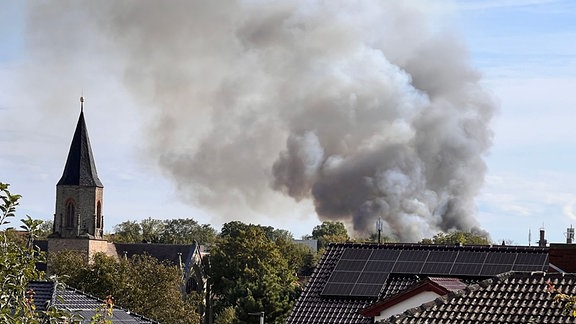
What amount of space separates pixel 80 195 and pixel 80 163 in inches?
129

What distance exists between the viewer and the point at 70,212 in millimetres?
125375

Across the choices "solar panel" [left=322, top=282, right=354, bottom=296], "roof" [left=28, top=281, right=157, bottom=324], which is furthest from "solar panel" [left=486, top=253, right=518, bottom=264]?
"roof" [left=28, top=281, right=157, bottom=324]

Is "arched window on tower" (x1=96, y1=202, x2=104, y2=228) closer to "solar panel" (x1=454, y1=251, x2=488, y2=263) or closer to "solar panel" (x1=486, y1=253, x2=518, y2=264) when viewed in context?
"solar panel" (x1=454, y1=251, x2=488, y2=263)

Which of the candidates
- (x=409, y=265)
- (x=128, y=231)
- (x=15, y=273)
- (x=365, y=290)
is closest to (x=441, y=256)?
(x=409, y=265)

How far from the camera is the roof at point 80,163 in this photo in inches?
4899

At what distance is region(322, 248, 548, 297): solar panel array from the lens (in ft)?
92.1

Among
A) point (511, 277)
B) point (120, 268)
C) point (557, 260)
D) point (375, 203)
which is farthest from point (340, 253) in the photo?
point (375, 203)

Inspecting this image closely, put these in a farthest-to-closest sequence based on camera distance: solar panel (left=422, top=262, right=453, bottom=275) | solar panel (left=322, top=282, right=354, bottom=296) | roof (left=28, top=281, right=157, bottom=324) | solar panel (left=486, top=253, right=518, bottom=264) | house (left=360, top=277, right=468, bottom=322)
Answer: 1. solar panel (left=486, top=253, right=518, bottom=264)
2. solar panel (left=422, top=262, right=453, bottom=275)
3. roof (left=28, top=281, right=157, bottom=324)
4. solar panel (left=322, top=282, right=354, bottom=296)
5. house (left=360, top=277, right=468, bottom=322)

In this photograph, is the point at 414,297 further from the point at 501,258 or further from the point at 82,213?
the point at 82,213

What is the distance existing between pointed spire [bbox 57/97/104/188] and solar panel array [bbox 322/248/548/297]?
9672cm

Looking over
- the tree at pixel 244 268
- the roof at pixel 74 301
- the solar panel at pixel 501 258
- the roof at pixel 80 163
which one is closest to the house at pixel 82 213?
the roof at pixel 80 163

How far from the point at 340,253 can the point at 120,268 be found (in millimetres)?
40736

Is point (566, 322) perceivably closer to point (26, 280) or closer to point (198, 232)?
point (26, 280)

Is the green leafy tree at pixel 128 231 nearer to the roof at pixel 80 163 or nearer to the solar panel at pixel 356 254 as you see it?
the roof at pixel 80 163
